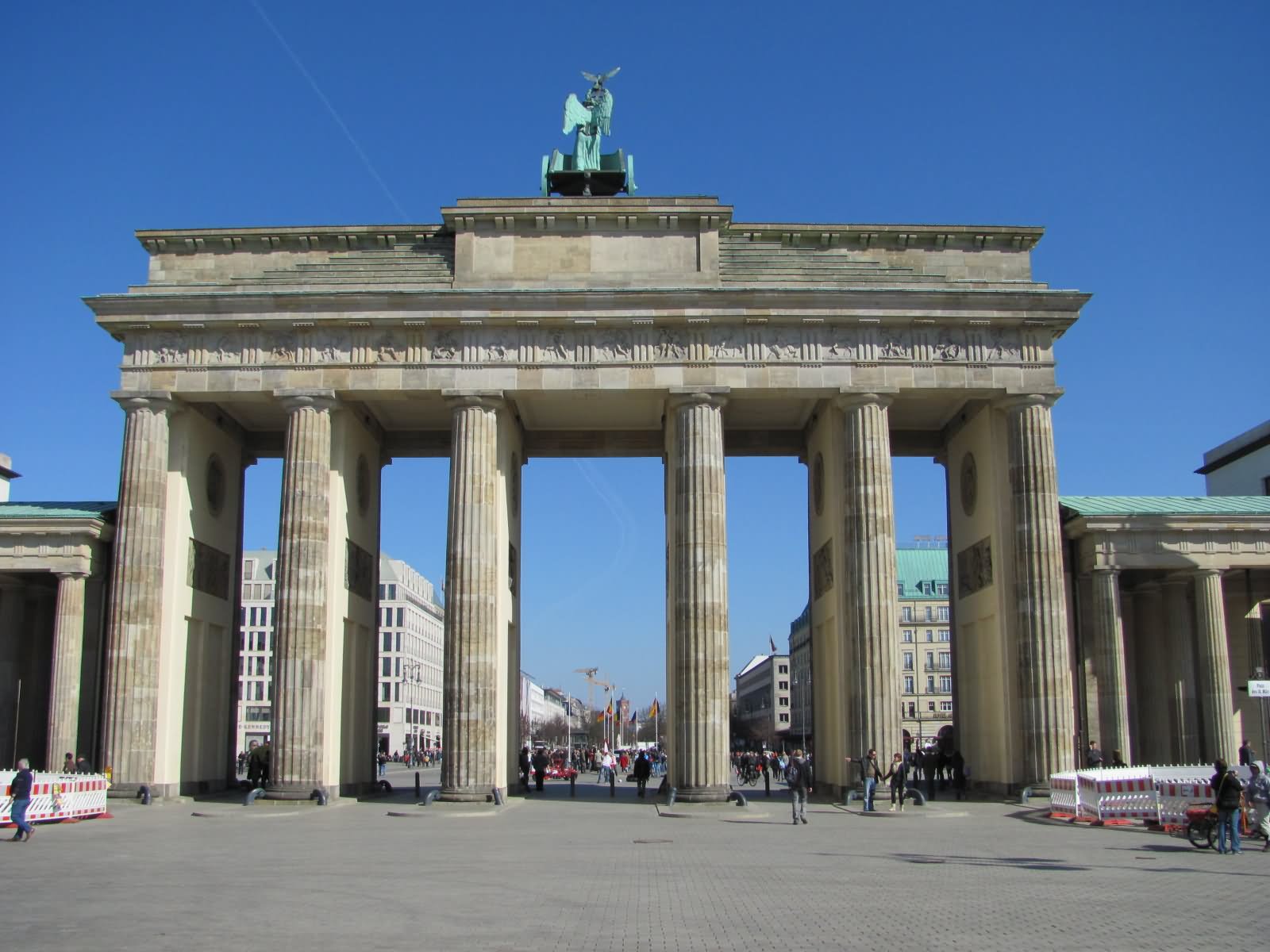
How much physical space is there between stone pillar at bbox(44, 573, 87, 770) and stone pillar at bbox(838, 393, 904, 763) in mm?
22562

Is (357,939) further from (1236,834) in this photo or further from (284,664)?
(284,664)

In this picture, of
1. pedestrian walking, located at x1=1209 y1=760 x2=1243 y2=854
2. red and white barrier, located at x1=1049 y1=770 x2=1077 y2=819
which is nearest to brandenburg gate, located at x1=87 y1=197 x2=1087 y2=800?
red and white barrier, located at x1=1049 y1=770 x2=1077 y2=819

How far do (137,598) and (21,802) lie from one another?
12.6 meters

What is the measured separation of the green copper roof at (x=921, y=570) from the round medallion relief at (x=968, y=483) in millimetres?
61817

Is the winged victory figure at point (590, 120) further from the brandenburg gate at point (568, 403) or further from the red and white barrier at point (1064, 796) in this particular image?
the red and white barrier at point (1064, 796)

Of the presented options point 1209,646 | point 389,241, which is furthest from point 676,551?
point 1209,646

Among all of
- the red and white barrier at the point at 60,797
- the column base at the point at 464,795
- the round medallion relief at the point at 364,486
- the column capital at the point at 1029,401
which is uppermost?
the column capital at the point at 1029,401

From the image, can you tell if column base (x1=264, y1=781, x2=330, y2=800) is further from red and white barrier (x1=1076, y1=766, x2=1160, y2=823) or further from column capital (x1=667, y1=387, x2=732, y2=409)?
red and white barrier (x1=1076, y1=766, x2=1160, y2=823)

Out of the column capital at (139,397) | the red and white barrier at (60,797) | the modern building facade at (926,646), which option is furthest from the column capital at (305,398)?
the modern building facade at (926,646)

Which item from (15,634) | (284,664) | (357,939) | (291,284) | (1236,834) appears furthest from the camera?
(15,634)

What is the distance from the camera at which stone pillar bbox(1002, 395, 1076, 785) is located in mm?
34094

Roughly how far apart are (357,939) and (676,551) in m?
23.8

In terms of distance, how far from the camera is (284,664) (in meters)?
34.6

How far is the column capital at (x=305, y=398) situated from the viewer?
118 feet
